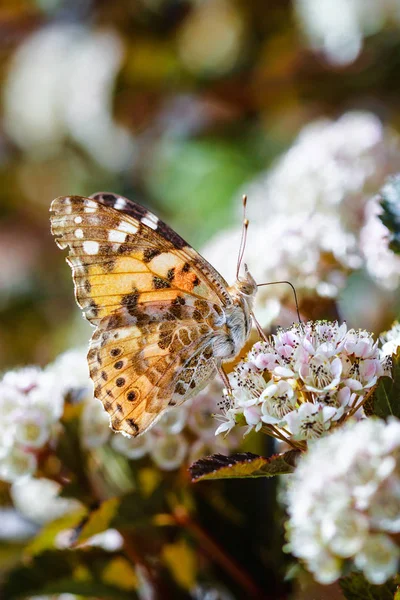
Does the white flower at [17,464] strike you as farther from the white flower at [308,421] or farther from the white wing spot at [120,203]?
the white flower at [308,421]

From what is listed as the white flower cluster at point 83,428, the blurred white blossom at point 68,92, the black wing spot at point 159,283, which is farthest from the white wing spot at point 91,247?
the blurred white blossom at point 68,92

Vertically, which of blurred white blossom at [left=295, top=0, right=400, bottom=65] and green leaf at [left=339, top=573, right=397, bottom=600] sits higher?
blurred white blossom at [left=295, top=0, right=400, bottom=65]

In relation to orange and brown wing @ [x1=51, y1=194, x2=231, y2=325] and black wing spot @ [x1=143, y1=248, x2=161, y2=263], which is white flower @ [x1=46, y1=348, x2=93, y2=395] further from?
black wing spot @ [x1=143, y1=248, x2=161, y2=263]

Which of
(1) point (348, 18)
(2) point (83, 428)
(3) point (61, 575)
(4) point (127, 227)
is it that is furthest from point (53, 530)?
(1) point (348, 18)

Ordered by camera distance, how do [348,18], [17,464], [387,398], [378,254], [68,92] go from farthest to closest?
[68,92] < [348,18] < [378,254] < [17,464] < [387,398]

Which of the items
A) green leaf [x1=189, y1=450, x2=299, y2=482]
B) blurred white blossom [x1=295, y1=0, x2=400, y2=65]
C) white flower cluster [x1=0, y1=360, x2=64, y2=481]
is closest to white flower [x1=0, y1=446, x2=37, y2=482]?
white flower cluster [x1=0, y1=360, x2=64, y2=481]

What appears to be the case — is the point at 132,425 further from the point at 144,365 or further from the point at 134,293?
the point at 134,293
